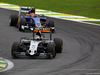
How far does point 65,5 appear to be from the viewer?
4050cm

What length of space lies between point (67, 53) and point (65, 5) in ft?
65.5

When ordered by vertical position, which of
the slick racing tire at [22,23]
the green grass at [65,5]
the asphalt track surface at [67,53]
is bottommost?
the asphalt track surface at [67,53]

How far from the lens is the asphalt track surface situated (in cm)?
1694

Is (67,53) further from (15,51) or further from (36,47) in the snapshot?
(15,51)

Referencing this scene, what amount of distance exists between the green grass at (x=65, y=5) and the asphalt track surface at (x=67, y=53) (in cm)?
574

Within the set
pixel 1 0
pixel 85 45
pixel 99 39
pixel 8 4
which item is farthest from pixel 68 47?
pixel 1 0

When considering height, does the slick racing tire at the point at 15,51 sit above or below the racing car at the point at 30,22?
below

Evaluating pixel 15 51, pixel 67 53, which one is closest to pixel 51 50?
pixel 15 51

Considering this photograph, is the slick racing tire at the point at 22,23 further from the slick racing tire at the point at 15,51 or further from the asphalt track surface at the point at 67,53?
the slick racing tire at the point at 15,51

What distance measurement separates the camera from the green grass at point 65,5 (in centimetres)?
3722

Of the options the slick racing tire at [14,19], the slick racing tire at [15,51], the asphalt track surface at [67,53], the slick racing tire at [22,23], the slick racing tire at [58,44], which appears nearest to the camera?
the asphalt track surface at [67,53]

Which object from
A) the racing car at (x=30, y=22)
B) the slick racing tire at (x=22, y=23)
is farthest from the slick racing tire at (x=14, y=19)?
the slick racing tire at (x=22, y=23)

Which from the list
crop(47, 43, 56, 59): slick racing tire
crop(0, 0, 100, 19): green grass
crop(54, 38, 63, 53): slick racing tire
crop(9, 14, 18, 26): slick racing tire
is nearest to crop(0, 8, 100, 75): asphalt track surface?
crop(47, 43, 56, 59): slick racing tire

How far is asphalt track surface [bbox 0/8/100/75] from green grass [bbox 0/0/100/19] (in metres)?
5.74
